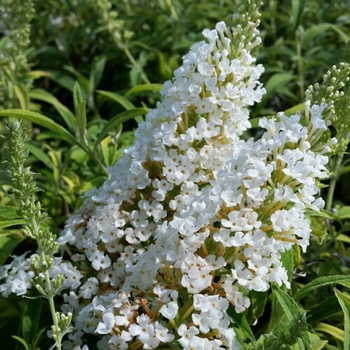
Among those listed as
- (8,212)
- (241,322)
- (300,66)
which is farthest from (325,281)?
(300,66)

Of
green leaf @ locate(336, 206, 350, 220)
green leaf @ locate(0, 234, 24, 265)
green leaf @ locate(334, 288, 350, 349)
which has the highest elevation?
green leaf @ locate(0, 234, 24, 265)

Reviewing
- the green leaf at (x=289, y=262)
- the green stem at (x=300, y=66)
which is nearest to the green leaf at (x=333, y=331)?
the green leaf at (x=289, y=262)

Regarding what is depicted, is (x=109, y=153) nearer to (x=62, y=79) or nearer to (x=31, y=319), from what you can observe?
(x=31, y=319)

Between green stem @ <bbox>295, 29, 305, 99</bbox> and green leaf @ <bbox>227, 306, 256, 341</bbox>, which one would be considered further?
green stem @ <bbox>295, 29, 305, 99</bbox>

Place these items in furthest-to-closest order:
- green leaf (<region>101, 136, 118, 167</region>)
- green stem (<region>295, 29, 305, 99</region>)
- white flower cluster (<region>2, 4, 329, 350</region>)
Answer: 1. green stem (<region>295, 29, 305, 99</region>)
2. green leaf (<region>101, 136, 118, 167</region>)
3. white flower cluster (<region>2, 4, 329, 350</region>)

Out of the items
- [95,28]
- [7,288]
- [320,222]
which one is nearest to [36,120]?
[7,288]

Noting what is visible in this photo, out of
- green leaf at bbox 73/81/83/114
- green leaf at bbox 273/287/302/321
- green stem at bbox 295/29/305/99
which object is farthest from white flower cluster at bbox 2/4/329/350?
green stem at bbox 295/29/305/99

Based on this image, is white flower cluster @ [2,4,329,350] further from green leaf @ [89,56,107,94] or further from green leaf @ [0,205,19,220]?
green leaf @ [89,56,107,94]

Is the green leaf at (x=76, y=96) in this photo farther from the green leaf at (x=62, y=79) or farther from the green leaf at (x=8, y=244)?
the green leaf at (x=62, y=79)
